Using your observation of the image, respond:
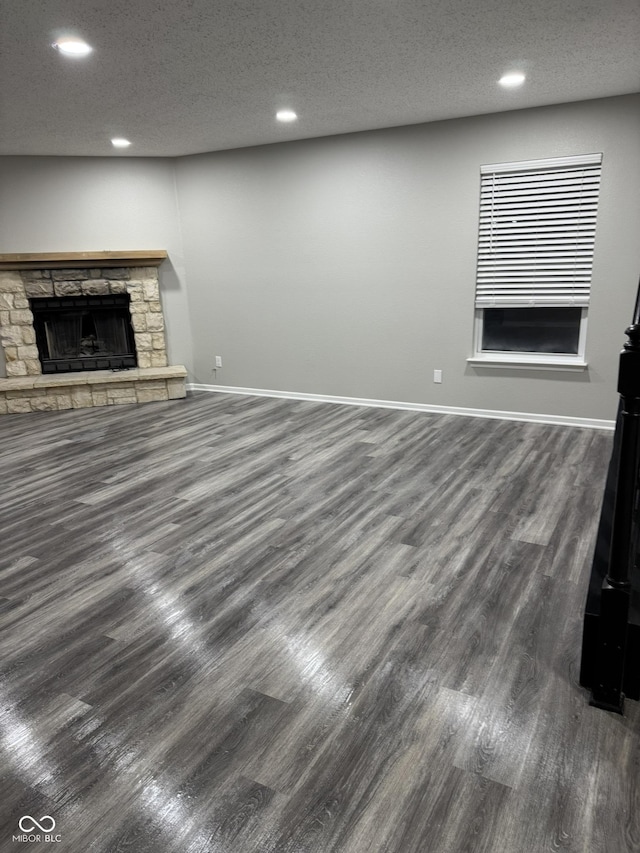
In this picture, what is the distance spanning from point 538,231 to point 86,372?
16.2 ft

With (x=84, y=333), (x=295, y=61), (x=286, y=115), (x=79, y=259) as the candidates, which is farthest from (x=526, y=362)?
(x=84, y=333)

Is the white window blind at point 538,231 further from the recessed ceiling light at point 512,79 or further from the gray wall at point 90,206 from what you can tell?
the gray wall at point 90,206

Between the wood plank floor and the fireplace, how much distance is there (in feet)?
8.86

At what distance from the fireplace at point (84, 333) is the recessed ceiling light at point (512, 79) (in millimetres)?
4381

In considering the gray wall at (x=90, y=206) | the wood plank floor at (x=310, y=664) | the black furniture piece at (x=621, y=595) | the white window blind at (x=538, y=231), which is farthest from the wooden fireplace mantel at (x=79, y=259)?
the black furniture piece at (x=621, y=595)

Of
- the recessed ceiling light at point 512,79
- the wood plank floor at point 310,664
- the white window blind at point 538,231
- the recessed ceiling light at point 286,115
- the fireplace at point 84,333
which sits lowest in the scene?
the wood plank floor at point 310,664

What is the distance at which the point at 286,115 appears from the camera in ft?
14.2

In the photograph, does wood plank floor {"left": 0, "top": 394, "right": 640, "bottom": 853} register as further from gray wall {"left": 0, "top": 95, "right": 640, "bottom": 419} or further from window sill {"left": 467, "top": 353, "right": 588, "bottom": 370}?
gray wall {"left": 0, "top": 95, "right": 640, "bottom": 419}

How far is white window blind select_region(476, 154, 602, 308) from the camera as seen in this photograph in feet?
14.4

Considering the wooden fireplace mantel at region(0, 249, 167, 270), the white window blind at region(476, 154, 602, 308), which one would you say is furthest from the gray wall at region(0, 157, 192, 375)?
the white window blind at region(476, 154, 602, 308)

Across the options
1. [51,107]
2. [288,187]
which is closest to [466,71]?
[288,187]

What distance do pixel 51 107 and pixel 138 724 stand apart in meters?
4.13

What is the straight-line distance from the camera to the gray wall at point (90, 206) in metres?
5.72

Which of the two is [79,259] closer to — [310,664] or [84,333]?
[84,333]
